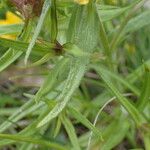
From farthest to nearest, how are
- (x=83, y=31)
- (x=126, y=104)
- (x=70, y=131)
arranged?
(x=70, y=131)
(x=126, y=104)
(x=83, y=31)

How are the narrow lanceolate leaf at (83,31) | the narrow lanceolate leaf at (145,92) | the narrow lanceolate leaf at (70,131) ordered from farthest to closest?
the narrow lanceolate leaf at (70,131) → the narrow lanceolate leaf at (145,92) → the narrow lanceolate leaf at (83,31)

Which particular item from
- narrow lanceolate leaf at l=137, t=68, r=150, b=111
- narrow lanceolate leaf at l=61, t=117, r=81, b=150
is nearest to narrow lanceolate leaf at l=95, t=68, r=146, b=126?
narrow lanceolate leaf at l=137, t=68, r=150, b=111

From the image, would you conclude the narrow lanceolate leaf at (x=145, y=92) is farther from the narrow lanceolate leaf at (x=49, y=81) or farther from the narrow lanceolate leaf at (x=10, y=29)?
the narrow lanceolate leaf at (x=10, y=29)

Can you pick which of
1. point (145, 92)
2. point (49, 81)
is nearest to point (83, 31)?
point (49, 81)

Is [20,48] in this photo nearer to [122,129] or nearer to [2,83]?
[122,129]

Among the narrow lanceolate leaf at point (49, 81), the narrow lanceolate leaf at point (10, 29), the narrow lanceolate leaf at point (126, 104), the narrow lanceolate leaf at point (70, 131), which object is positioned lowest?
the narrow lanceolate leaf at point (70, 131)

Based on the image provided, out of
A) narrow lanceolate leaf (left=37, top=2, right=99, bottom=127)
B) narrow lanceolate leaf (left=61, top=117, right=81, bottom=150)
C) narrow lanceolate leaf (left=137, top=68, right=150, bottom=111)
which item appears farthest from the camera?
narrow lanceolate leaf (left=61, top=117, right=81, bottom=150)

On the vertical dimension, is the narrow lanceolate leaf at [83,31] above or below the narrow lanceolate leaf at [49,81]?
above

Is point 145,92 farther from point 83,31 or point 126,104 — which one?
point 83,31

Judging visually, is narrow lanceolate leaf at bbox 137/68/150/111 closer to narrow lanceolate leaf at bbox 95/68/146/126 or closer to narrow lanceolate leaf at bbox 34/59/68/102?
narrow lanceolate leaf at bbox 95/68/146/126

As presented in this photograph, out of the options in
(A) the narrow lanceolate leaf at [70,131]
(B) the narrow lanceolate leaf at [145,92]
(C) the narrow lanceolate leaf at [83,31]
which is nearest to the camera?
(C) the narrow lanceolate leaf at [83,31]

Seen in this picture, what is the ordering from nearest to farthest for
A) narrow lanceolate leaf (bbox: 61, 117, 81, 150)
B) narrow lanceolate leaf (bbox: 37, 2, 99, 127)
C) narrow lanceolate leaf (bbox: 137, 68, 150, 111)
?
narrow lanceolate leaf (bbox: 37, 2, 99, 127) < narrow lanceolate leaf (bbox: 137, 68, 150, 111) < narrow lanceolate leaf (bbox: 61, 117, 81, 150)

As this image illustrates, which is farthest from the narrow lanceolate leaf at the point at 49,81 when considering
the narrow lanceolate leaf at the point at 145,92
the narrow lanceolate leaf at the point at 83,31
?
the narrow lanceolate leaf at the point at 145,92

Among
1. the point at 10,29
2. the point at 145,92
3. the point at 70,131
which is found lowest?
the point at 70,131
